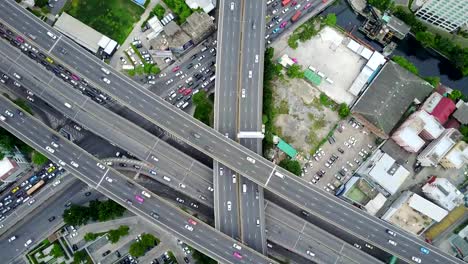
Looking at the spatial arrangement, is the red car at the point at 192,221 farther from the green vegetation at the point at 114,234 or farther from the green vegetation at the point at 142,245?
the green vegetation at the point at 114,234

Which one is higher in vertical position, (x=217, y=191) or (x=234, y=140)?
(x=234, y=140)

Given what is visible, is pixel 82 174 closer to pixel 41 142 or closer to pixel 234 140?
pixel 41 142

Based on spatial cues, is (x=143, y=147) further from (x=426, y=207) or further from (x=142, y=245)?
(x=426, y=207)

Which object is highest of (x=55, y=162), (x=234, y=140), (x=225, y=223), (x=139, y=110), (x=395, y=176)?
A: (x=395, y=176)

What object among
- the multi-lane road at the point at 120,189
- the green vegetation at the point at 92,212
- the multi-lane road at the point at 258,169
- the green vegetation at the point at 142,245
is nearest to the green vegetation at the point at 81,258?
the green vegetation at the point at 92,212

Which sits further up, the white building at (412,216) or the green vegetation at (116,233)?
the white building at (412,216)

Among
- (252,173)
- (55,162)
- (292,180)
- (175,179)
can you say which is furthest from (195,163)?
(55,162)
